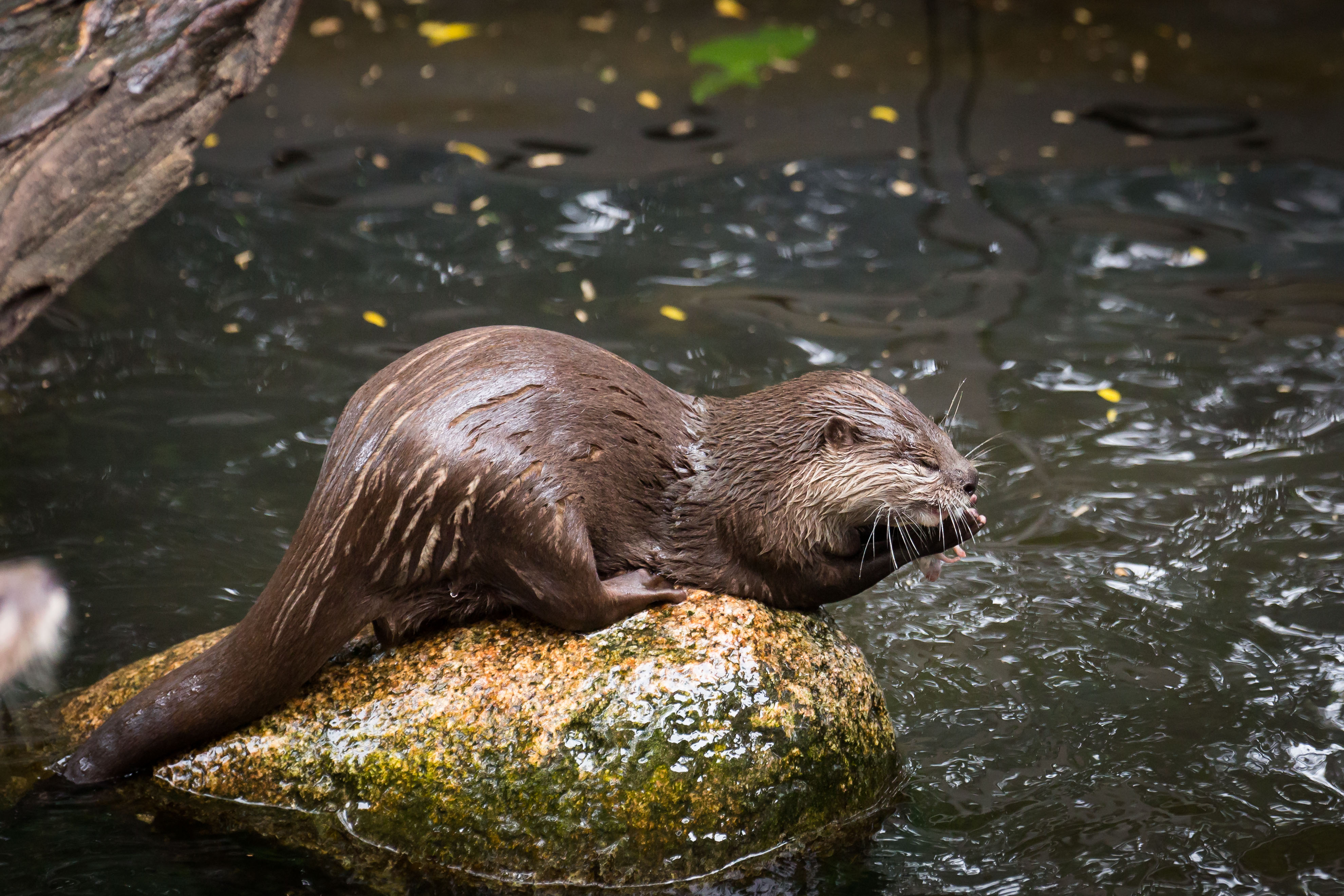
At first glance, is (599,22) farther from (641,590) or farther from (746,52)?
(641,590)

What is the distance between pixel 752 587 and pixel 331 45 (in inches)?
273

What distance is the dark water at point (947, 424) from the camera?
3398 millimetres

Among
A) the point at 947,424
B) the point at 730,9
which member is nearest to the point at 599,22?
the point at 730,9

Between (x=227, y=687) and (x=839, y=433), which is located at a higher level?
(x=839, y=433)

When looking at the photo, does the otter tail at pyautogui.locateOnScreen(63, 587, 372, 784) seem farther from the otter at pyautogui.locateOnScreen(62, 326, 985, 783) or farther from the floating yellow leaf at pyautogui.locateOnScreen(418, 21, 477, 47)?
the floating yellow leaf at pyautogui.locateOnScreen(418, 21, 477, 47)

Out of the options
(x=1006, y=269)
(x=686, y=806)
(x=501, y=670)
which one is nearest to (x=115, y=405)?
(x=501, y=670)

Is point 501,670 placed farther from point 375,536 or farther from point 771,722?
point 771,722

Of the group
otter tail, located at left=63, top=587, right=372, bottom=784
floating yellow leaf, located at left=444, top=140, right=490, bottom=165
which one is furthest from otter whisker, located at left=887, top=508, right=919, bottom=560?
floating yellow leaf, located at left=444, top=140, right=490, bottom=165

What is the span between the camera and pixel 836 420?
10.5 feet

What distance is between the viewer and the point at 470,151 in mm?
7766

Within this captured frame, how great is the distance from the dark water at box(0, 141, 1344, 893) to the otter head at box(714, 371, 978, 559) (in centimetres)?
81

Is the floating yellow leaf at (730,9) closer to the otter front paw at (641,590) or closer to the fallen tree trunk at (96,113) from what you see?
the fallen tree trunk at (96,113)

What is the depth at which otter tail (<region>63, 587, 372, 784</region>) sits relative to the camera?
3.04 metres

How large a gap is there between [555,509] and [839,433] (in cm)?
75
